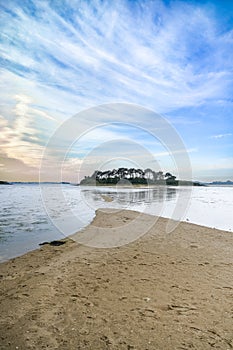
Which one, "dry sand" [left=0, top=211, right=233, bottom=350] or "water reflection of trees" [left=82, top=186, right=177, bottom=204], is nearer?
"dry sand" [left=0, top=211, right=233, bottom=350]

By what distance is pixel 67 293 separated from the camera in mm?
5230

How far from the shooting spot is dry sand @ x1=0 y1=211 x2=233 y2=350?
3.70 metres

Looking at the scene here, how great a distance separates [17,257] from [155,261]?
4712 mm

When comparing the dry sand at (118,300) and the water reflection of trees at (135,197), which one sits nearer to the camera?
the dry sand at (118,300)

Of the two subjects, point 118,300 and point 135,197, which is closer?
point 118,300

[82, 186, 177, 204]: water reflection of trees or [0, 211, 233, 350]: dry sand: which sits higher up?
[82, 186, 177, 204]: water reflection of trees

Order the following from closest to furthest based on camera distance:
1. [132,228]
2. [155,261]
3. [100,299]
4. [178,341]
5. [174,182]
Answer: [178,341] → [100,299] → [155,261] → [132,228] → [174,182]

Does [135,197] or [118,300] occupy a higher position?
[135,197]

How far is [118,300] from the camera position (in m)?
4.92

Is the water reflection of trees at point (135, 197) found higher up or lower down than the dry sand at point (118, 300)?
higher up

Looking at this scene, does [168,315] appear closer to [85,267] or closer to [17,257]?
[85,267]

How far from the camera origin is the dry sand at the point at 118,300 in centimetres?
370

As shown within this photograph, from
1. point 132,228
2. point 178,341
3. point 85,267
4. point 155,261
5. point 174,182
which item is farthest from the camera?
point 174,182

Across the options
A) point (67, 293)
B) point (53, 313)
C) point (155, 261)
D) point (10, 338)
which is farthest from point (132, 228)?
point (10, 338)
